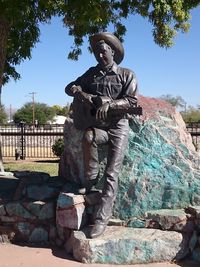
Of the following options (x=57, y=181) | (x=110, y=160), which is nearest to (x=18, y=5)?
(x=57, y=181)

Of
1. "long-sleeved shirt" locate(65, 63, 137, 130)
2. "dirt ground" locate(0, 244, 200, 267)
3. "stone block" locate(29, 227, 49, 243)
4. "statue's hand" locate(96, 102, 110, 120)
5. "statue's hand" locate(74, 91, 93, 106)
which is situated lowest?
"dirt ground" locate(0, 244, 200, 267)

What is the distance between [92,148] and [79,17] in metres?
3.65

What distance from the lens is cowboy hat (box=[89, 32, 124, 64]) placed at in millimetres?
5348

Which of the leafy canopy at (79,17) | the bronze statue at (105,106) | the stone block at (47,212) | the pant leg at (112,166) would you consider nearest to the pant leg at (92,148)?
the bronze statue at (105,106)

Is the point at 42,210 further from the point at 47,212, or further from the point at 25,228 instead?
the point at 25,228

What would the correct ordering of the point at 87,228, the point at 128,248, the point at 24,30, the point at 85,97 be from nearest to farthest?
the point at 128,248 < the point at 87,228 < the point at 85,97 < the point at 24,30

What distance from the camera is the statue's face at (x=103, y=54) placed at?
5.33m

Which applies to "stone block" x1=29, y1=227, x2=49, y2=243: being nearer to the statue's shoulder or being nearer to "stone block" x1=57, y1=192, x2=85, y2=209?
"stone block" x1=57, y1=192, x2=85, y2=209

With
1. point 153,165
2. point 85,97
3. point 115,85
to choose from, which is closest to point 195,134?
point 153,165

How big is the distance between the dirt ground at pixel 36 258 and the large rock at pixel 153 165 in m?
0.76

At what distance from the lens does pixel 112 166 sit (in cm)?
508

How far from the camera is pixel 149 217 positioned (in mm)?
5016

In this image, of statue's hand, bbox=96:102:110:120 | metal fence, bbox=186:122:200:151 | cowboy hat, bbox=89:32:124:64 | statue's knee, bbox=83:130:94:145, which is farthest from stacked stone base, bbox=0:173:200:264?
metal fence, bbox=186:122:200:151

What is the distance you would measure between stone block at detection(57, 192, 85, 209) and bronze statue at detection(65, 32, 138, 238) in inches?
7.5
